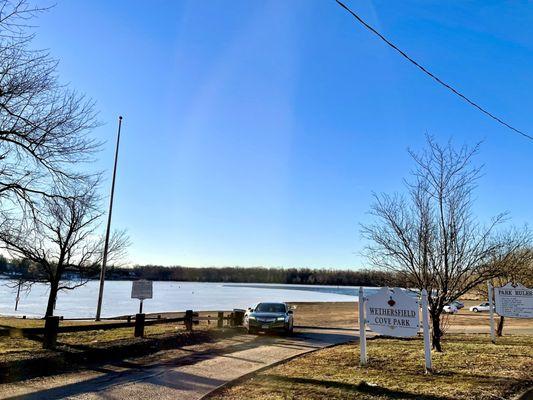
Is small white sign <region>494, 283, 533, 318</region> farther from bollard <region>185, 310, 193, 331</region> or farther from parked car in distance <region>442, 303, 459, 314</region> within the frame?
bollard <region>185, 310, 193, 331</region>

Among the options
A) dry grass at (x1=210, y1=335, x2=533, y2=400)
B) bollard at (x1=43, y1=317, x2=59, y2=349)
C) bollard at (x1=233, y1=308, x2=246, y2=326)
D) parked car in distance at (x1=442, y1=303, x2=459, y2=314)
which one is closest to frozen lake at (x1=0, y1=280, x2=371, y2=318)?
bollard at (x1=233, y1=308, x2=246, y2=326)

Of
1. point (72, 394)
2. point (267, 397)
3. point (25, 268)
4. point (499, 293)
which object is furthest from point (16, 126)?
point (25, 268)

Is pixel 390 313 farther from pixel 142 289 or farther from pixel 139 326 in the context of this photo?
pixel 142 289

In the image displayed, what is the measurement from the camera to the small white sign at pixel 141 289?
15.8 m

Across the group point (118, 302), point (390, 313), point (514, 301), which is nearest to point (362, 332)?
point (390, 313)

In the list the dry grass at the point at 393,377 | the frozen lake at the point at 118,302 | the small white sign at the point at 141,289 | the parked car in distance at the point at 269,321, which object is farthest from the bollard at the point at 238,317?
the frozen lake at the point at 118,302

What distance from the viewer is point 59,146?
12.2m

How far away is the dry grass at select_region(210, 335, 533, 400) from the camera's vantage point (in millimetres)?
6629

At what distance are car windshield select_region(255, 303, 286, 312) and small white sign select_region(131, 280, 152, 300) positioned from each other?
476 centimetres

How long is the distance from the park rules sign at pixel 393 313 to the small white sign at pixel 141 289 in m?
9.06

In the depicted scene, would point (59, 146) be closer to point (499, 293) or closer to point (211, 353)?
point (211, 353)

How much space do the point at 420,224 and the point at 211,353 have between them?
20.9ft

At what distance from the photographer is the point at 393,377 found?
7.84 meters

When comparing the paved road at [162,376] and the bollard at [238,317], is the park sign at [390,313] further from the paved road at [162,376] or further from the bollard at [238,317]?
the bollard at [238,317]
